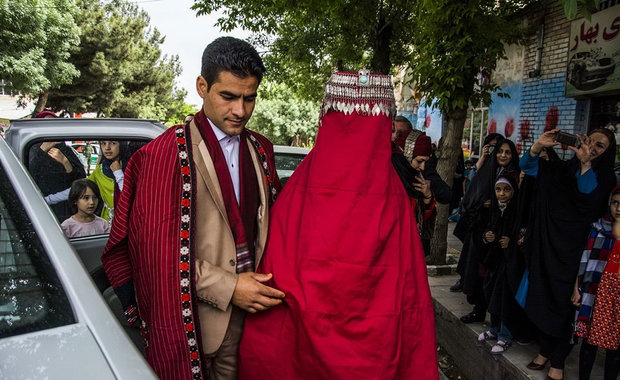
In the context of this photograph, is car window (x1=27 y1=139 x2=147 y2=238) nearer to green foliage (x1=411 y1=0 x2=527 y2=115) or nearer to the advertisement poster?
green foliage (x1=411 y1=0 x2=527 y2=115)

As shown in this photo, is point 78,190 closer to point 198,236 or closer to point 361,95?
point 198,236

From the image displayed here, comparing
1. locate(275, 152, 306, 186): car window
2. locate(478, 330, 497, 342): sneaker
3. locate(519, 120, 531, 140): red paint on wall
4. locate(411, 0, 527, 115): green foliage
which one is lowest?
locate(478, 330, 497, 342): sneaker

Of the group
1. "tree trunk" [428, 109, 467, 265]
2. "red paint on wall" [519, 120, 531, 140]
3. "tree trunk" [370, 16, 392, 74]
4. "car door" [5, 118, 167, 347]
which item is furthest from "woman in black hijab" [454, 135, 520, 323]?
"tree trunk" [370, 16, 392, 74]

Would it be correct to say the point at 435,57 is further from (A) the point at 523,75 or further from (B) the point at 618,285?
(A) the point at 523,75

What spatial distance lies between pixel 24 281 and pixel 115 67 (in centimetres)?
2685

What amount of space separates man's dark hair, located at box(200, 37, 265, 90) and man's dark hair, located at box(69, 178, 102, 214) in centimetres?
183

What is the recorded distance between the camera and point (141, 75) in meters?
29.0

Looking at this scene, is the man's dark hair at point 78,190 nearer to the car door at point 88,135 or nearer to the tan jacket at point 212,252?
the car door at point 88,135

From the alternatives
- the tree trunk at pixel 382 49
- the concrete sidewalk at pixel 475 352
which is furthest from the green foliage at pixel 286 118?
the concrete sidewalk at pixel 475 352

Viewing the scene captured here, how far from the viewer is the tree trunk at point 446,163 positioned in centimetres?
576

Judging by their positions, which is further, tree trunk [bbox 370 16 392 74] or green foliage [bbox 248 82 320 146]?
green foliage [bbox 248 82 320 146]

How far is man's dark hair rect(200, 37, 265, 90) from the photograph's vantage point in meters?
1.76

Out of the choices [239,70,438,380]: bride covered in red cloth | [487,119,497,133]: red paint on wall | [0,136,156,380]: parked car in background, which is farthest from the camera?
[487,119,497,133]: red paint on wall

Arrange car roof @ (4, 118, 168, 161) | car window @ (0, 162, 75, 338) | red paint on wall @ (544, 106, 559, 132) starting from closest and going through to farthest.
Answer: car window @ (0, 162, 75, 338) < car roof @ (4, 118, 168, 161) < red paint on wall @ (544, 106, 559, 132)
